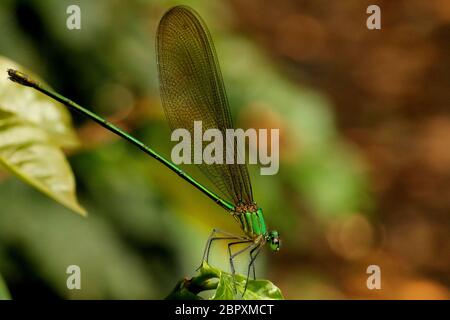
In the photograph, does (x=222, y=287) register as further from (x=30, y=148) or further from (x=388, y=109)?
(x=388, y=109)

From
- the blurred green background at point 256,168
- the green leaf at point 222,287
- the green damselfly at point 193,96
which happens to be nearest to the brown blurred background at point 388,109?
the blurred green background at point 256,168

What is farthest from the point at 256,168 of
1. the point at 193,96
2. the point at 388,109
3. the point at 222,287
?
the point at 388,109

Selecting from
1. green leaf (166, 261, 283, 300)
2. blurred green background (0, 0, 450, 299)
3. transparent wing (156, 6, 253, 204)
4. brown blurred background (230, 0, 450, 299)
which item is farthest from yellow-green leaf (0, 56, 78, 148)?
brown blurred background (230, 0, 450, 299)

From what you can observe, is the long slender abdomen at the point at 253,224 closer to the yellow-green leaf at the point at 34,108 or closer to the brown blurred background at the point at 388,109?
the yellow-green leaf at the point at 34,108

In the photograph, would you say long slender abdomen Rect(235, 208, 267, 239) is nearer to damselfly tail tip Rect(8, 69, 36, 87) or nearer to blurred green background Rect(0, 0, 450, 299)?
damselfly tail tip Rect(8, 69, 36, 87)
